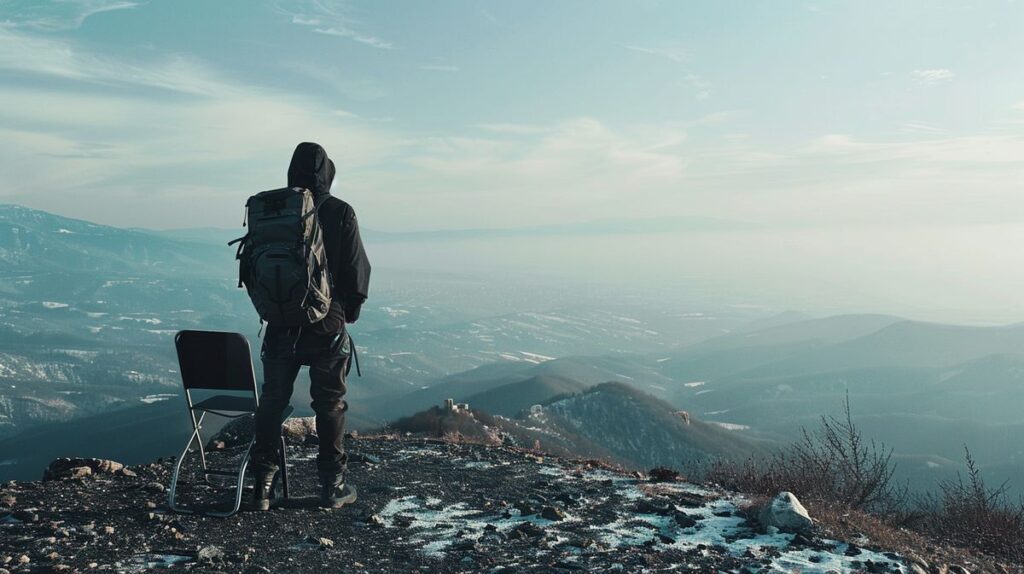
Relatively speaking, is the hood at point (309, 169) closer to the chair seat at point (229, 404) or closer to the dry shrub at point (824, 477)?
the chair seat at point (229, 404)

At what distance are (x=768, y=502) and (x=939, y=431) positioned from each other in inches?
8209

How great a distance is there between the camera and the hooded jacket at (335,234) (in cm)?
595

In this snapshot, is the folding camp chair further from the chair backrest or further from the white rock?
the white rock

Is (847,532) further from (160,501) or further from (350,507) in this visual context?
(160,501)

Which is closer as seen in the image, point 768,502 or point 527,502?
point 768,502

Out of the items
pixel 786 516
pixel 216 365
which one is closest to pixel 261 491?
pixel 216 365

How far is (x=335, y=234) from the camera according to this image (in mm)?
5941

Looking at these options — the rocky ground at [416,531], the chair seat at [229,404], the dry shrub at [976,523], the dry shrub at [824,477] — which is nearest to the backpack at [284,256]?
the chair seat at [229,404]

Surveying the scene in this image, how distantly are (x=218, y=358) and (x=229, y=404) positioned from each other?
60 centimetres

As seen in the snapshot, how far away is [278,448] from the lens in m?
6.27

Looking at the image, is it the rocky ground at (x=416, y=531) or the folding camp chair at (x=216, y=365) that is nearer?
the rocky ground at (x=416, y=531)

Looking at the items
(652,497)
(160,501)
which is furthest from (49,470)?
(652,497)


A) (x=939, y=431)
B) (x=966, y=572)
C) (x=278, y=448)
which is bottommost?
(x=939, y=431)

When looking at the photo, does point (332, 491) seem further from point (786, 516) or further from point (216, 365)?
point (786, 516)
